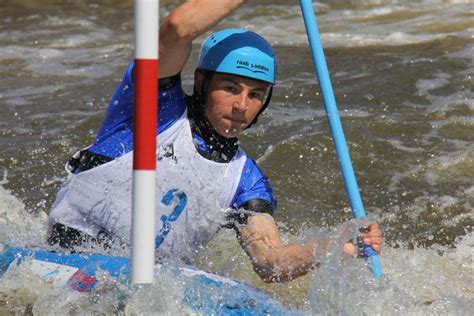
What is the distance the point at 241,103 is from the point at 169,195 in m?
0.47

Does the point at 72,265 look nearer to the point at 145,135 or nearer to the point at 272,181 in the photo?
the point at 145,135

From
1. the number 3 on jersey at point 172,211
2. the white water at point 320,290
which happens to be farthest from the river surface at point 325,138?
the number 3 on jersey at point 172,211

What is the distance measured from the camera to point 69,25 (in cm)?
1148

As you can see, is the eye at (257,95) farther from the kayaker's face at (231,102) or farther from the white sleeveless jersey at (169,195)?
the white sleeveless jersey at (169,195)

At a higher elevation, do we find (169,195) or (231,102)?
(231,102)

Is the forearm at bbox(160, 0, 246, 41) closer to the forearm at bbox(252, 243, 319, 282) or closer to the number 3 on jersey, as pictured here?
the number 3 on jersey

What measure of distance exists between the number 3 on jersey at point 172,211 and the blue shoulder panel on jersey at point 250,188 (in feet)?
0.77

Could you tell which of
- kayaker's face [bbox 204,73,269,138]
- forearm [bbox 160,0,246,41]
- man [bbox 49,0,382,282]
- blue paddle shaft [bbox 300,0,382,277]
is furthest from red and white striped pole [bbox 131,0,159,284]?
blue paddle shaft [bbox 300,0,382,277]

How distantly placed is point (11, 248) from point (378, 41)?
6.84 metres

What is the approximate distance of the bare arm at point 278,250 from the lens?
3740 mm

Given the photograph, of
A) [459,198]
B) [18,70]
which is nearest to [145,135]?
[459,198]

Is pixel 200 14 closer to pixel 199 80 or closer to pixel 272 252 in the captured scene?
pixel 199 80

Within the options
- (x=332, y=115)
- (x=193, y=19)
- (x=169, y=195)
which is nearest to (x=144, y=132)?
(x=193, y=19)

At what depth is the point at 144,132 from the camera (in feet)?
9.46
